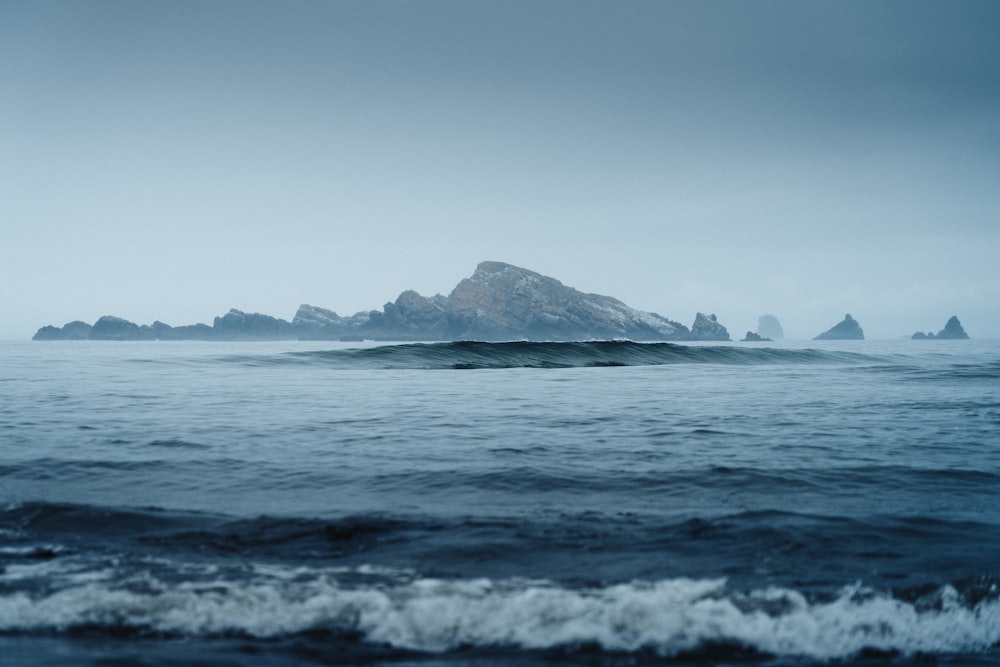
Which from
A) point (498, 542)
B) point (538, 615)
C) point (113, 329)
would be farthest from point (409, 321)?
point (538, 615)

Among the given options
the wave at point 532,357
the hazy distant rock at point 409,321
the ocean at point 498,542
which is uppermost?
the hazy distant rock at point 409,321

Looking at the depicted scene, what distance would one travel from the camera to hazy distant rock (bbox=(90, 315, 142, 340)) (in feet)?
618

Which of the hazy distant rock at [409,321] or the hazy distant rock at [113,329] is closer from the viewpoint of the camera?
the hazy distant rock at [409,321]

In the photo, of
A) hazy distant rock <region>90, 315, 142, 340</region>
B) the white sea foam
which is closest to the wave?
the white sea foam

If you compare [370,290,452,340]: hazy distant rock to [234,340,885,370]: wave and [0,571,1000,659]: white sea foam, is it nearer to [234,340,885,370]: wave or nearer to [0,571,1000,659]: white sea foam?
[234,340,885,370]: wave

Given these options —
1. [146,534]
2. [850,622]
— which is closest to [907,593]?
[850,622]

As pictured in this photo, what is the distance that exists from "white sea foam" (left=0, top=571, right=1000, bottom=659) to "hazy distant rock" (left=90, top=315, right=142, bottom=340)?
221989mm

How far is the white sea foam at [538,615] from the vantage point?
129 inches

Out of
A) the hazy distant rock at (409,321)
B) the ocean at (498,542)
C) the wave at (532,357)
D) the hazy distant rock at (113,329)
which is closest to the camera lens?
the ocean at (498,542)

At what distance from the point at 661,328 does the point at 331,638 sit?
204329mm

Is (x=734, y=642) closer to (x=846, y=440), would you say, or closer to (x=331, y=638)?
(x=331, y=638)

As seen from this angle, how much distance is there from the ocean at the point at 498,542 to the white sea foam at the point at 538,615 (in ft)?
0.05

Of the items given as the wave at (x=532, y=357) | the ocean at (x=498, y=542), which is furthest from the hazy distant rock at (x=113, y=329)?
the ocean at (x=498, y=542)

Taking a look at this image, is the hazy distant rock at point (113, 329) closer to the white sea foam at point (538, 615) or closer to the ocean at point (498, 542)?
the ocean at point (498, 542)
